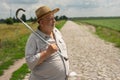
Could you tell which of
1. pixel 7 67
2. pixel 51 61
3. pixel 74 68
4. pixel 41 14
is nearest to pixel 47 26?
pixel 41 14

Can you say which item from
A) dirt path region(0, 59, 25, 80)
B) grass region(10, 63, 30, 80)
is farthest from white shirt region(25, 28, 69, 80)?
dirt path region(0, 59, 25, 80)

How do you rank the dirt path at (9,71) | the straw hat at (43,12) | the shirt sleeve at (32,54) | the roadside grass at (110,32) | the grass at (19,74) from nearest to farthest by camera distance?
the shirt sleeve at (32,54)
the straw hat at (43,12)
the grass at (19,74)
the dirt path at (9,71)
the roadside grass at (110,32)

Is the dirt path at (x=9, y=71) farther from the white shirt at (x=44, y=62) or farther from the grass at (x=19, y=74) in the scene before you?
the white shirt at (x=44, y=62)

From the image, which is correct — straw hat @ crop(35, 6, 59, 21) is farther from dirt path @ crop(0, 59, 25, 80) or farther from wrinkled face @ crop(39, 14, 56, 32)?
dirt path @ crop(0, 59, 25, 80)

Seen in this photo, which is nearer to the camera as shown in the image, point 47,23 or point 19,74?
point 47,23

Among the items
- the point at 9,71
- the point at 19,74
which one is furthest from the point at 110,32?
the point at 19,74

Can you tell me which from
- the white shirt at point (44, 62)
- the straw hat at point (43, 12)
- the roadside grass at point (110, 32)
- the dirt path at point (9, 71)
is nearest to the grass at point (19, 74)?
the dirt path at point (9, 71)

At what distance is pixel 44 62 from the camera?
4.26m

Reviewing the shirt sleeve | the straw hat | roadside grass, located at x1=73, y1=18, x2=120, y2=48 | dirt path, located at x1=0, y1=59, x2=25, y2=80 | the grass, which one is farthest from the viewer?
roadside grass, located at x1=73, y1=18, x2=120, y2=48

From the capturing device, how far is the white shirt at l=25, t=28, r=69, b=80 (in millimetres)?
4195

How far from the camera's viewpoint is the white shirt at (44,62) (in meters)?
4.20

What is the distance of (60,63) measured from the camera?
14.3 feet

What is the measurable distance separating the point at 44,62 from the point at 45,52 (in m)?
0.18

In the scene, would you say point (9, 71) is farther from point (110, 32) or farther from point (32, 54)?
point (110, 32)
